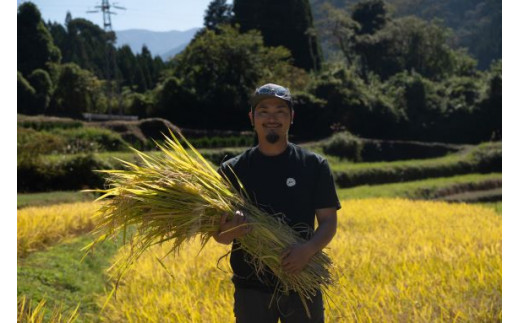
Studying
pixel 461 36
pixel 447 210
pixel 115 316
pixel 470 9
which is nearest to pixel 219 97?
pixel 447 210

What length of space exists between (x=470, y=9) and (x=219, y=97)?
103m

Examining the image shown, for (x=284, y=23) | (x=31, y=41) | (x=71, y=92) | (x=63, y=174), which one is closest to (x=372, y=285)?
(x=63, y=174)

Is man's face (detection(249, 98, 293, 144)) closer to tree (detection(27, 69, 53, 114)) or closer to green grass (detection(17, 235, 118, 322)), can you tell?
green grass (detection(17, 235, 118, 322))

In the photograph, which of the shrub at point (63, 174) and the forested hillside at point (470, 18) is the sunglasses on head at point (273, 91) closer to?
the shrub at point (63, 174)

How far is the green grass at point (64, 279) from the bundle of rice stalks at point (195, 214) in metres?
2.07

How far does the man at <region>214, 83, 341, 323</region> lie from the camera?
9.03 ft

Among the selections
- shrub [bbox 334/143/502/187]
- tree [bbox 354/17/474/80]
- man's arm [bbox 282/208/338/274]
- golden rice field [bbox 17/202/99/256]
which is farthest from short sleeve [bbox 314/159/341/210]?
tree [bbox 354/17/474/80]

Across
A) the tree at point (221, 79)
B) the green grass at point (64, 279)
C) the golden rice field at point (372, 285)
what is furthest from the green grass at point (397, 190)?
the tree at point (221, 79)

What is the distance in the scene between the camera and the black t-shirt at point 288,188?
2.79 metres

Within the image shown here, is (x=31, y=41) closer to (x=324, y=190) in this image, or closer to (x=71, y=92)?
(x=71, y=92)

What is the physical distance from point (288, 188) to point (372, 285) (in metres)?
2.08

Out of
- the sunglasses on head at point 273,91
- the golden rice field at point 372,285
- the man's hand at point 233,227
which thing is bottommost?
the golden rice field at point 372,285

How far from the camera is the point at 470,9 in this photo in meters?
119

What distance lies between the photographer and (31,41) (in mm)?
34031
